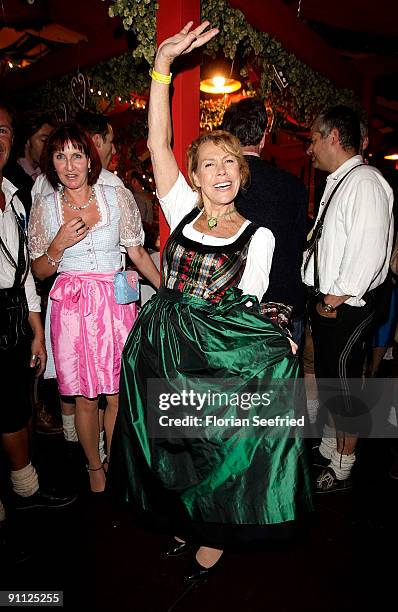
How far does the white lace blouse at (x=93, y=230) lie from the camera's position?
209 cm

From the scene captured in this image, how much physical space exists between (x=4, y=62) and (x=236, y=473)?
7788 mm

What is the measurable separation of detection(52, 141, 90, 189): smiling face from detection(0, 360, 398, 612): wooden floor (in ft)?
4.83

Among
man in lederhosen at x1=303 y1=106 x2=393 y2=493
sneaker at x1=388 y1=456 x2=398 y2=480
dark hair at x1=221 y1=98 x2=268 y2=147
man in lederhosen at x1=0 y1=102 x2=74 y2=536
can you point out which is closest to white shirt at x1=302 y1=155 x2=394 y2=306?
man in lederhosen at x1=303 y1=106 x2=393 y2=493

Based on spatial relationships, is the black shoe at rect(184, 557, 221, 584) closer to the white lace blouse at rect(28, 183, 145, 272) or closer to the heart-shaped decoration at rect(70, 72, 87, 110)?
the white lace blouse at rect(28, 183, 145, 272)

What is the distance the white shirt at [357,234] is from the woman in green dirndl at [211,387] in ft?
2.17

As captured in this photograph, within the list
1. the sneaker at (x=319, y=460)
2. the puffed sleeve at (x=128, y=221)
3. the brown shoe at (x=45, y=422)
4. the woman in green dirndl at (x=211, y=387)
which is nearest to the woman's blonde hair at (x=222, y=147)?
the woman in green dirndl at (x=211, y=387)

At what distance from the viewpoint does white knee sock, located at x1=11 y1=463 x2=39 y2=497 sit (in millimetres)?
2059

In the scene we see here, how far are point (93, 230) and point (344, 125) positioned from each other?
4.75ft

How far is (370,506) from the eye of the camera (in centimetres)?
231

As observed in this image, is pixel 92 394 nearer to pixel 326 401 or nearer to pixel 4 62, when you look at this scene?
pixel 326 401

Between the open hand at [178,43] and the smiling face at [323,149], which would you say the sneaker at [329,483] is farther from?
the open hand at [178,43]

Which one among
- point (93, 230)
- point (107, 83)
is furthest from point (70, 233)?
point (107, 83)

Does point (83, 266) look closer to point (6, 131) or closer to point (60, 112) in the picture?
point (6, 131)

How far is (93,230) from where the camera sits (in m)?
2.08
